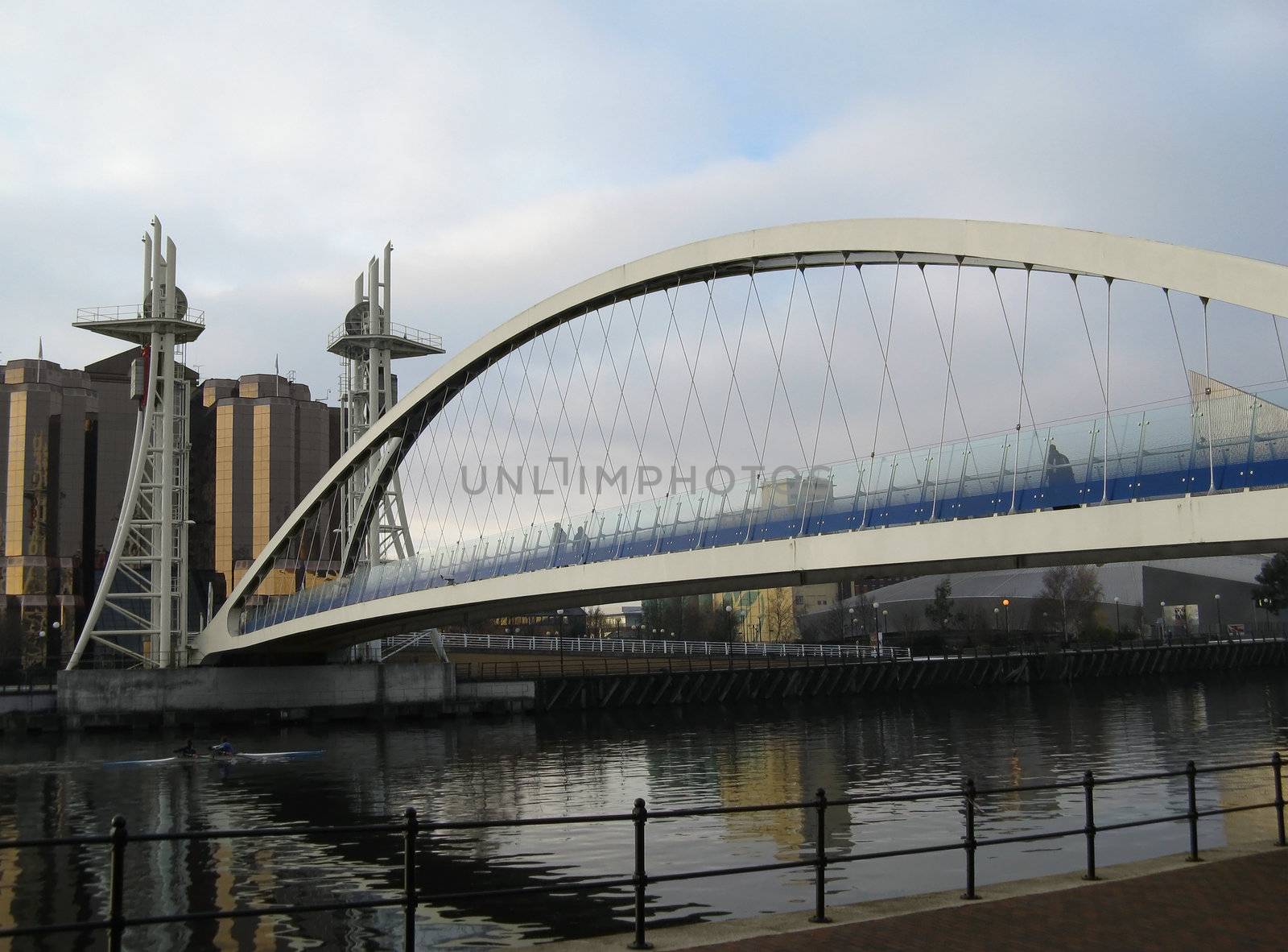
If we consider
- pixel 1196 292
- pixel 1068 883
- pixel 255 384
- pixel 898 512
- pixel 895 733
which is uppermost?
pixel 255 384

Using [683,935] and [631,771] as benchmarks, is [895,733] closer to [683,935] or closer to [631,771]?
[631,771]

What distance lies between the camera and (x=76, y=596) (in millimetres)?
85625

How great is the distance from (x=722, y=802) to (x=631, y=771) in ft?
24.7

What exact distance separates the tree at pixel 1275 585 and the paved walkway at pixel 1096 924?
106911 millimetres

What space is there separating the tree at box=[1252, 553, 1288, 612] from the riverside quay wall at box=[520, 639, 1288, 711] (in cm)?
1487

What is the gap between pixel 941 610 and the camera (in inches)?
4013

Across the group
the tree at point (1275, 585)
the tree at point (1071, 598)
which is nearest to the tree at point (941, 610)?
the tree at point (1071, 598)

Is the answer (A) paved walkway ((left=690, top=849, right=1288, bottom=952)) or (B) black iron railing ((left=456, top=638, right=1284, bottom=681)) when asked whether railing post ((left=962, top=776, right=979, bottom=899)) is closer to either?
(A) paved walkway ((left=690, top=849, right=1288, bottom=952))

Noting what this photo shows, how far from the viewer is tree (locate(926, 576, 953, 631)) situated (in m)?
102

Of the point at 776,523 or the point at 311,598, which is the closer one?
the point at 776,523

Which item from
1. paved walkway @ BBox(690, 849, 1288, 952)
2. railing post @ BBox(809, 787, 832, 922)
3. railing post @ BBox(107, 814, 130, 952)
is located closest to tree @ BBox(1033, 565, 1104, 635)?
paved walkway @ BBox(690, 849, 1288, 952)

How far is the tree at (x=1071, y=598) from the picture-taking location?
349 ft

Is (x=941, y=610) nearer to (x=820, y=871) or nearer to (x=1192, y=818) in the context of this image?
(x=1192, y=818)

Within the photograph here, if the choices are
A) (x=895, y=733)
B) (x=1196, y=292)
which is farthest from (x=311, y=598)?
(x=1196, y=292)
